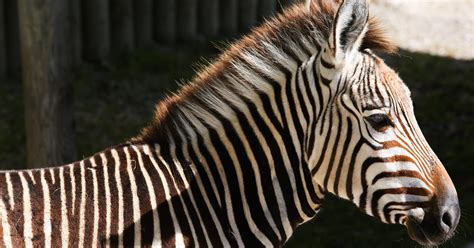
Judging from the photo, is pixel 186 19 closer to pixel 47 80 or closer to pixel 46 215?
pixel 47 80

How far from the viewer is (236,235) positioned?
13.0 feet

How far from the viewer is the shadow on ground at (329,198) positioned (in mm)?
7500

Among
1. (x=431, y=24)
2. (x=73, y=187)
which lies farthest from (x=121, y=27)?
(x=73, y=187)

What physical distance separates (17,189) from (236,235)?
A: 1074mm

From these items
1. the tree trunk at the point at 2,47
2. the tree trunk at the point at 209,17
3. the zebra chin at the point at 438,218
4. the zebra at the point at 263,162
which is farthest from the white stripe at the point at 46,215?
the tree trunk at the point at 209,17

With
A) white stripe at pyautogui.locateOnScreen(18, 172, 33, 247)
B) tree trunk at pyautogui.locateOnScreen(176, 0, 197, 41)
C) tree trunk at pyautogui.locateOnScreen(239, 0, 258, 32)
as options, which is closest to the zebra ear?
white stripe at pyautogui.locateOnScreen(18, 172, 33, 247)

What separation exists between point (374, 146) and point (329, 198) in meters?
4.37

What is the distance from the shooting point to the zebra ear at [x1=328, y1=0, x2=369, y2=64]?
366 cm

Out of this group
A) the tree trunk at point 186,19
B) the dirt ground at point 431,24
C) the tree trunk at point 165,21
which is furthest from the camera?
the dirt ground at point 431,24

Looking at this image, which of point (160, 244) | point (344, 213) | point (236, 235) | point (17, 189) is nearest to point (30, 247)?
point (17, 189)

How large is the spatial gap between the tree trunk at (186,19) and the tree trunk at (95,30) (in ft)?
3.61

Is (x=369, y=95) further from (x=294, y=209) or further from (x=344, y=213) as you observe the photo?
(x=344, y=213)

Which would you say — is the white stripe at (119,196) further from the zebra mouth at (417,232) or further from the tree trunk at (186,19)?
the tree trunk at (186,19)

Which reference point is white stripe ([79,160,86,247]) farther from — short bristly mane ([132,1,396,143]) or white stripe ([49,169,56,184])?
short bristly mane ([132,1,396,143])
